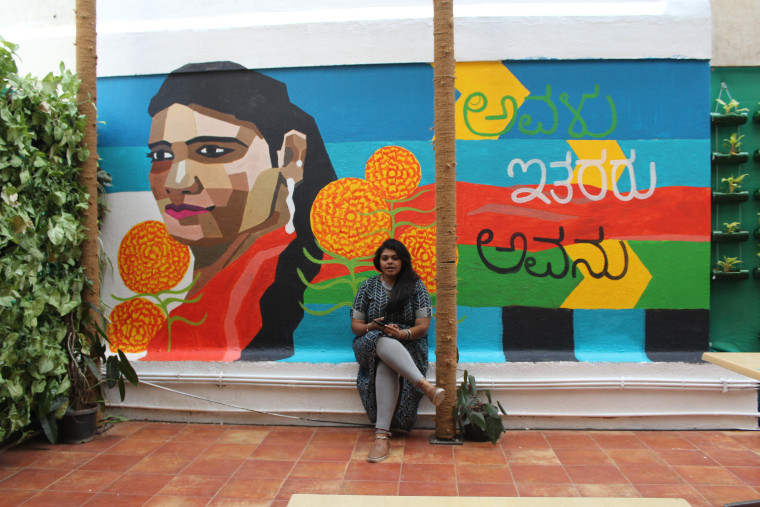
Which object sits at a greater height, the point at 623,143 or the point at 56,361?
the point at 623,143

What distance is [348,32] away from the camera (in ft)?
14.7

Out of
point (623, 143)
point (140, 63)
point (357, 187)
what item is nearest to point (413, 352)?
point (357, 187)

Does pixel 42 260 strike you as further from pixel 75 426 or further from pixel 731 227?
pixel 731 227

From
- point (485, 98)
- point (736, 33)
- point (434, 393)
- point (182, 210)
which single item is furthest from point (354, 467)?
point (736, 33)

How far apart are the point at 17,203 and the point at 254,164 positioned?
163 cm

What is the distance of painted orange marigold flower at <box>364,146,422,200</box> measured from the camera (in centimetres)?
444

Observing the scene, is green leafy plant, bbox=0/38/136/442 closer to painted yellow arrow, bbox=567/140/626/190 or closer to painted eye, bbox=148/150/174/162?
painted eye, bbox=148/150/174/162

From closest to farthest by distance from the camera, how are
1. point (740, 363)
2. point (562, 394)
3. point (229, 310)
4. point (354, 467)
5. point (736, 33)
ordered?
point (740, 363) < point (354, 467) < point (562, 394) < point (736, 33) < point (229, 310)

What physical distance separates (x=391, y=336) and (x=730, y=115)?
3.00 meters

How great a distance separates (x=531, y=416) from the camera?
4.23 m

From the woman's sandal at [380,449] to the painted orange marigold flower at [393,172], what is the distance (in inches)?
69.4

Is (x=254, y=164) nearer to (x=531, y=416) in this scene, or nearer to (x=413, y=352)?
(x=413, y=352)

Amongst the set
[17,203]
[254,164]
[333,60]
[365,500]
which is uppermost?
[333,60]

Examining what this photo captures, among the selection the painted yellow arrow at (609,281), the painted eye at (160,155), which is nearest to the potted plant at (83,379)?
the painted eye at (160,155)
